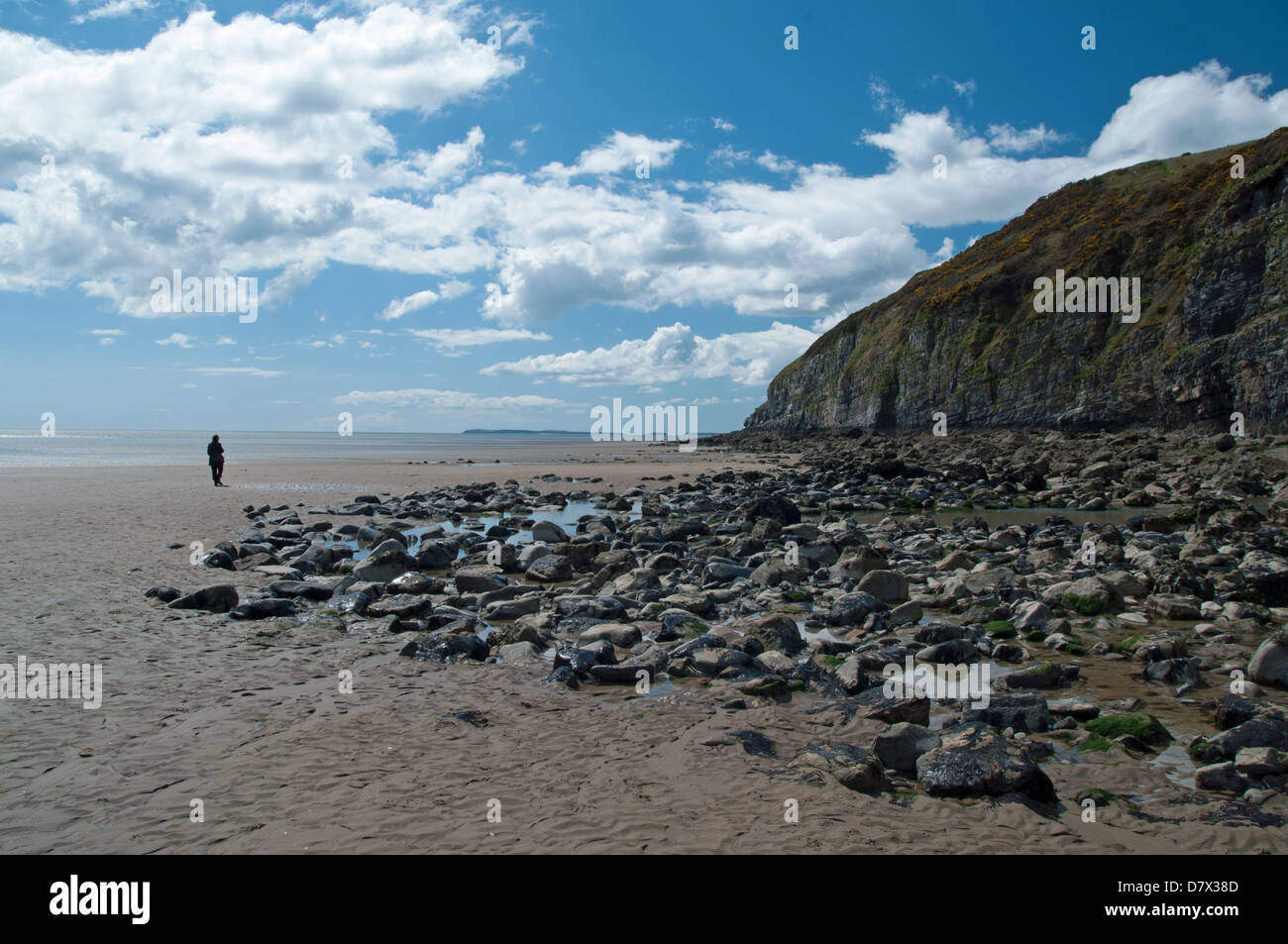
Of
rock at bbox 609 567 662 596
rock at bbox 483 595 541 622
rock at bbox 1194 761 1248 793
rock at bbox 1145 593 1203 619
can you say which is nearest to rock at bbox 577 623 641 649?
rock at bbox 483 595 541 622

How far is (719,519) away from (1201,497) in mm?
13120

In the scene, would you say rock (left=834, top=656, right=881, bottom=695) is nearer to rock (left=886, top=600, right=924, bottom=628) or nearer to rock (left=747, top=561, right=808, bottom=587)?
rock (left=886, top=600, right=924, bottom=628)

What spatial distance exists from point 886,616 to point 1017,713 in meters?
3.44

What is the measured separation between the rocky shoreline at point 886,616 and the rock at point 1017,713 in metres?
0.02

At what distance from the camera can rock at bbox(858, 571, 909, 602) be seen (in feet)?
36.6

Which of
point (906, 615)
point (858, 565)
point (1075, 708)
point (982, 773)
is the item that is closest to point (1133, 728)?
point (1075, 708)

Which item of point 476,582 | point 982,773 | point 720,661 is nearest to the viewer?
point 982,773

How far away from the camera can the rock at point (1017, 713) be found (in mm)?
6273

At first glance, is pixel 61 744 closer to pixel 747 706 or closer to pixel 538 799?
pixel 538 799

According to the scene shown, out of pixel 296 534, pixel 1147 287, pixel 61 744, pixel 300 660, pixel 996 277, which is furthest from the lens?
pixel 996 277

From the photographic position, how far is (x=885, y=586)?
440 inches

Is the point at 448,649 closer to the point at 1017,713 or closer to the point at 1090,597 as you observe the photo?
the point at 1017,713
